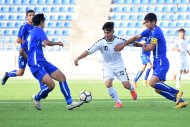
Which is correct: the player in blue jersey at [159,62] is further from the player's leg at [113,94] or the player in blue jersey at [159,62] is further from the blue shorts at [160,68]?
the player's leg at [113,94]

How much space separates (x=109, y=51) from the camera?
12.9 m

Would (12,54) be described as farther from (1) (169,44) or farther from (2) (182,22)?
(2) (182,22)

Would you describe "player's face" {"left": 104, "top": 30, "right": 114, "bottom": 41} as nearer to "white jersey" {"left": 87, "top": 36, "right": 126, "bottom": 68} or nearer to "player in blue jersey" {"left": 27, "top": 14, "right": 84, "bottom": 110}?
"white jersey" {"left": 87, "top": 36, "right": 126, "bottom": 68}

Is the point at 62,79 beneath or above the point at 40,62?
beneath

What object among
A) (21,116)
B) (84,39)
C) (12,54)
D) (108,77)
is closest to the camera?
(21,116)

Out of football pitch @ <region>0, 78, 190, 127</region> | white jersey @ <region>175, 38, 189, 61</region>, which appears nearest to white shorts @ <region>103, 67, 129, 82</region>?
football pitch @ <region>0, 78, 190, 127</region>

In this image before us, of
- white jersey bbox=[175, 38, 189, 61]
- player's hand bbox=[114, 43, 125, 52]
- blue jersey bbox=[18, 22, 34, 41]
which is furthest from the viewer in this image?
white jersey bbox=[175, 38, 189, 61]

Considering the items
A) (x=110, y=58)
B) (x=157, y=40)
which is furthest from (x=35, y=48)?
(x=157, y=40)

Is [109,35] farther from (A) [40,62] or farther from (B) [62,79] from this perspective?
(A) [40,62]

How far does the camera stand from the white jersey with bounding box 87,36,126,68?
42.1 feet

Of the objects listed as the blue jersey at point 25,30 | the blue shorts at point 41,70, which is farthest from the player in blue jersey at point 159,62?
the blue jersey at point 25,30

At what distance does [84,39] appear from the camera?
32.7 meters

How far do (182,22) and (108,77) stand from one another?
2069cm

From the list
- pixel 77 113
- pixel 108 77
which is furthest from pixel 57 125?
pixel 108 77
